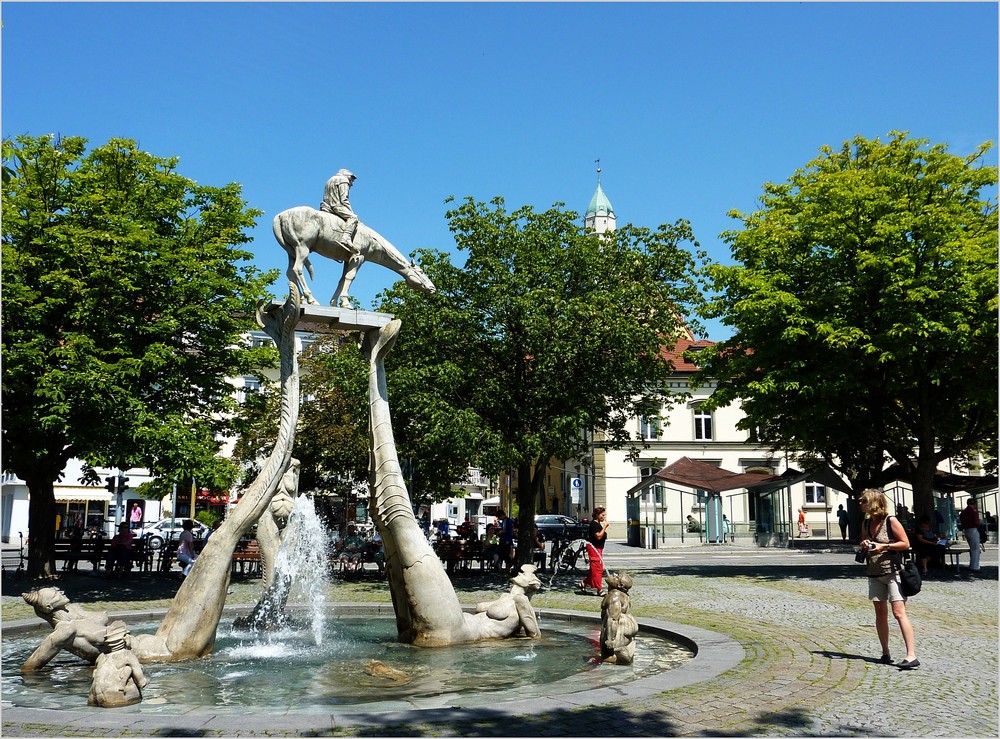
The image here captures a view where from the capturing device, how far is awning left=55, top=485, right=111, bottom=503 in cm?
4241

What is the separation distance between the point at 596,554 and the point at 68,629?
34.7 feet

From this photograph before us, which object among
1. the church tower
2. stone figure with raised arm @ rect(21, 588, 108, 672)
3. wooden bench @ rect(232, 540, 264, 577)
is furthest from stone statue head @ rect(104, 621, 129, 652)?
the church tower

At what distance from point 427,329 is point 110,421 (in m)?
6.35

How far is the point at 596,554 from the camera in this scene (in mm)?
16859

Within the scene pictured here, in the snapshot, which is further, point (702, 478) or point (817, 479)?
point (702, 478)

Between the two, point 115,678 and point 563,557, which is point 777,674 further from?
point 563,557

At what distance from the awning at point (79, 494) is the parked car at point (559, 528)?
21869mm


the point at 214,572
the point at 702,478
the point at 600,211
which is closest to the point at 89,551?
the point at 214,572

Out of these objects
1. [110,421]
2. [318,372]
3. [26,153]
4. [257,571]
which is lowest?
[257,571]

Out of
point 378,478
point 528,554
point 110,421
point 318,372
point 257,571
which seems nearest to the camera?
point 378,478

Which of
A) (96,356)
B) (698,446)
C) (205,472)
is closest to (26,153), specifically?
(96,356)

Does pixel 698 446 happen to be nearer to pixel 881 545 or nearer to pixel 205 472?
pixel 205 472

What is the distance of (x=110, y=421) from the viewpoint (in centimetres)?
1595

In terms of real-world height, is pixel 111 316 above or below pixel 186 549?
above
